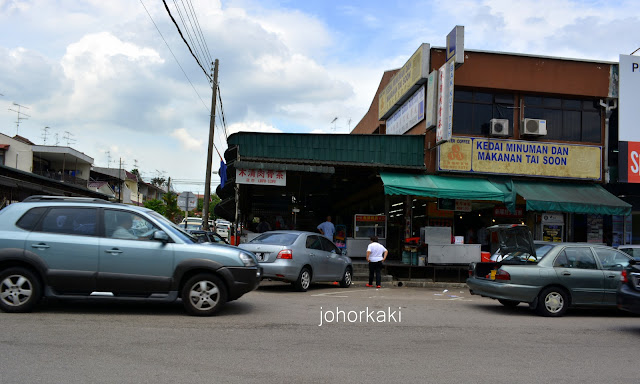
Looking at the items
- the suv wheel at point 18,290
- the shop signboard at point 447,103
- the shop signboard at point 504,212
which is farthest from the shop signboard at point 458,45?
the suv wheel at point 18,290

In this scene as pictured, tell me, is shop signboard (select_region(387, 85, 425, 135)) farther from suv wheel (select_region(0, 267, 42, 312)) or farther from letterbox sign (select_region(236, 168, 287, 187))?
suv wheel (select_region(0, 267, 42, 312))

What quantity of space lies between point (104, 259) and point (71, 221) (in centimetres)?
84

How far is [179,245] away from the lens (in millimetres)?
8164

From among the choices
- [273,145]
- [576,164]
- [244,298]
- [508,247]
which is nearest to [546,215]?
[576,164]

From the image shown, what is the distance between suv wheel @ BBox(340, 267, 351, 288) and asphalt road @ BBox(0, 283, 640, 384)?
14.7 ft

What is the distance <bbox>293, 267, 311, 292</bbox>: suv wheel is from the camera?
12.6 m

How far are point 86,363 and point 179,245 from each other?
9.57 feet

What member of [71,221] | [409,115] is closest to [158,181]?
[409,115]

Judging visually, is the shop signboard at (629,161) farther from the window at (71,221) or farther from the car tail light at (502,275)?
the window at (71,221)

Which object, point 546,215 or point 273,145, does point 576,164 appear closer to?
point 546,215

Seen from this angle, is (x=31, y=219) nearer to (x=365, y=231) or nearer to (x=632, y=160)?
(x=365, y=231)

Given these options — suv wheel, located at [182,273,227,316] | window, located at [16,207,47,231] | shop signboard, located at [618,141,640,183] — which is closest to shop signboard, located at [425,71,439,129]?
shop signboard, located at [618,141,640,183]

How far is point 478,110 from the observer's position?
61.1ft

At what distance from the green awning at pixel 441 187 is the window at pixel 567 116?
3.51 metres
